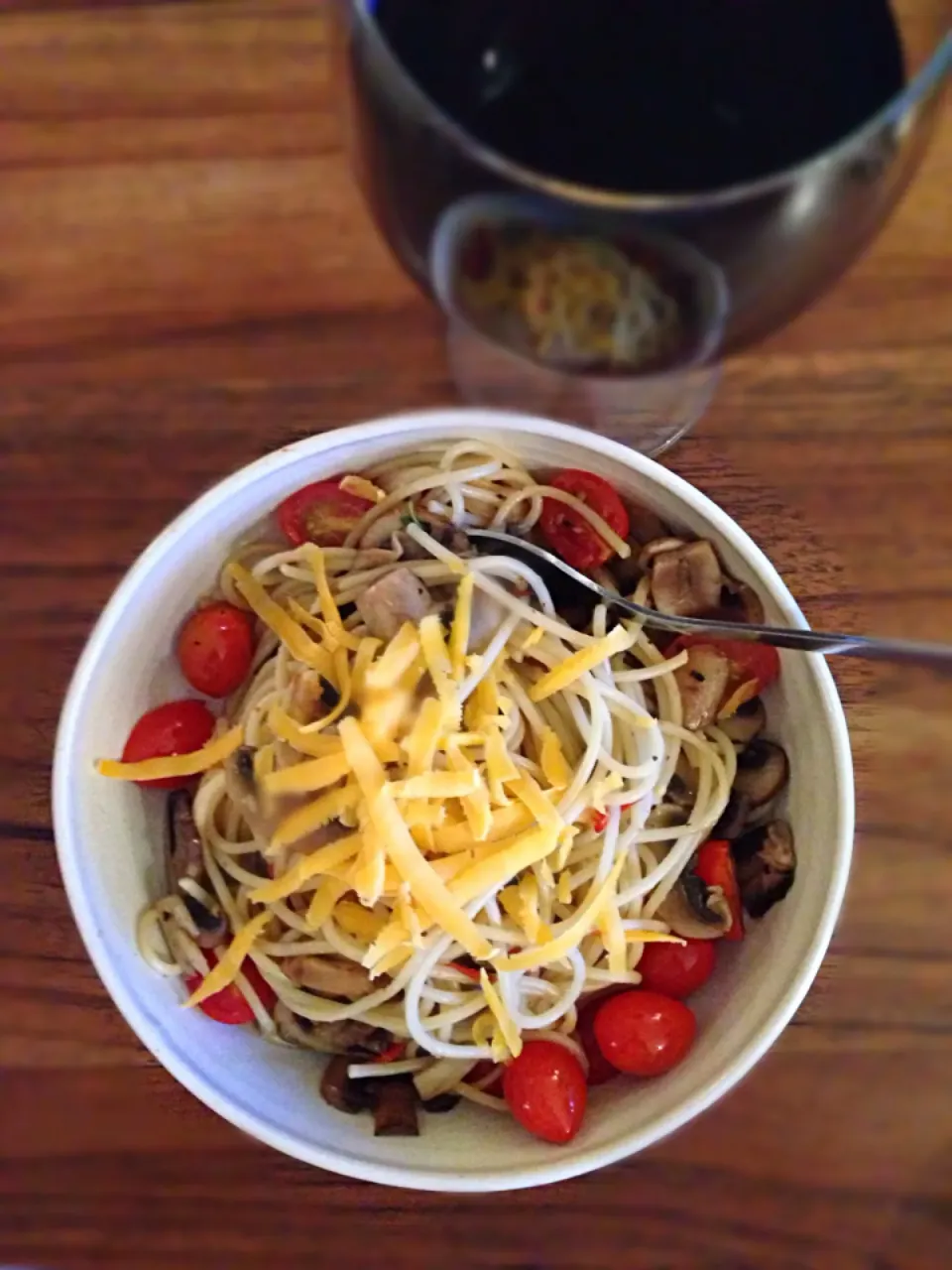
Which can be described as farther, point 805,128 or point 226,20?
point 226,20

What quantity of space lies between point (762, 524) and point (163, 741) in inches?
16.3

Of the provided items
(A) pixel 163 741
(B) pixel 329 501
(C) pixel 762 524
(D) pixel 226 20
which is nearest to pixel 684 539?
(C) pixel 762 524

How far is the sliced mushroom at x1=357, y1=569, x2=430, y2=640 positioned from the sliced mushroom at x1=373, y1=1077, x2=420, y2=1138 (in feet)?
0.94

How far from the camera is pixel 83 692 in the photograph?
2.35 feet

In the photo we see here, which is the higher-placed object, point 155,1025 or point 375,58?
point 375,58

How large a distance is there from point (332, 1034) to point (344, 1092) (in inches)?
1.5

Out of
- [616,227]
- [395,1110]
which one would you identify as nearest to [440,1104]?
[395,1110]

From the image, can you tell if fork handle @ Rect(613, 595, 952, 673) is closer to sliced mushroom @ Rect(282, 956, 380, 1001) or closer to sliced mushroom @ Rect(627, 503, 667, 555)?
sliced mushroom @ Rect(627, 503, 667, 555)

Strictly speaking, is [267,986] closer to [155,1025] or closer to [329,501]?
[155,1025]

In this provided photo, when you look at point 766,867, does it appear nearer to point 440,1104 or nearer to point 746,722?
point 746,722

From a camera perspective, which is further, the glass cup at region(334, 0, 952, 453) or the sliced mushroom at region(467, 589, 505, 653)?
the sliced mushroom at region(467, 589, 505, 653)

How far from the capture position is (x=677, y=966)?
2.54ft

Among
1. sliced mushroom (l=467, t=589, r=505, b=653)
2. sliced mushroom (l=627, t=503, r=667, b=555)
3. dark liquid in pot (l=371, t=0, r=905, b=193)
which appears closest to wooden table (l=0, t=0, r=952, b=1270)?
sliced mushroom (l=627, t=503, r=667, b=555)

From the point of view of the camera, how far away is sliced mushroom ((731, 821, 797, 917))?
75 cm
